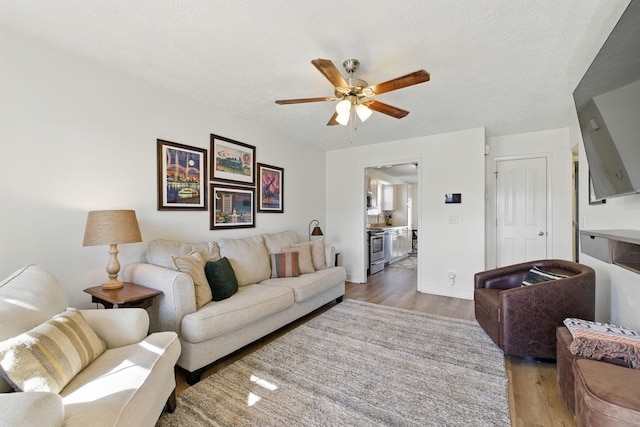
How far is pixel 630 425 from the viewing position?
1.09 meters

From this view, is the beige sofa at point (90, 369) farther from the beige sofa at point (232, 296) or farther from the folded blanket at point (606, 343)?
the folded blanket at point (606, 343)

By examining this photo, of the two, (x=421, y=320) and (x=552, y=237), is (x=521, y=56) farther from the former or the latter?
(x=552, y=237)

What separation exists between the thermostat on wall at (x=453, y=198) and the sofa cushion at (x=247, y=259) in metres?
2.69

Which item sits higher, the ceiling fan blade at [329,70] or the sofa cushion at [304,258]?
the ceiling fan blade at [329,70]

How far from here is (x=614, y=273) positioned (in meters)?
2.39

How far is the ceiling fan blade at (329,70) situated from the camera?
174 cm

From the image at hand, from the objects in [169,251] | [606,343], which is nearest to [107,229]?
[169,251]

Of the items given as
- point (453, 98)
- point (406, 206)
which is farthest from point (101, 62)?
point (406, 206)

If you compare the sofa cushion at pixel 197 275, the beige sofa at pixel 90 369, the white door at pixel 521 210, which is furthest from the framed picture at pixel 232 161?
the white door at pixel 521 210

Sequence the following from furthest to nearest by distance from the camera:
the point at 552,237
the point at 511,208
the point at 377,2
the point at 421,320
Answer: the point at 511,208 < the point at 552,237 < the point at 421,320 < the point at 377,2

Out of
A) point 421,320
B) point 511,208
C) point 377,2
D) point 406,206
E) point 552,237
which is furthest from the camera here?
A: point 406,206

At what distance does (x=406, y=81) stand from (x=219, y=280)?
214 centimetres

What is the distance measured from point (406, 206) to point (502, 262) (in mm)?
4297

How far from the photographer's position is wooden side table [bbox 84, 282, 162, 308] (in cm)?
188
